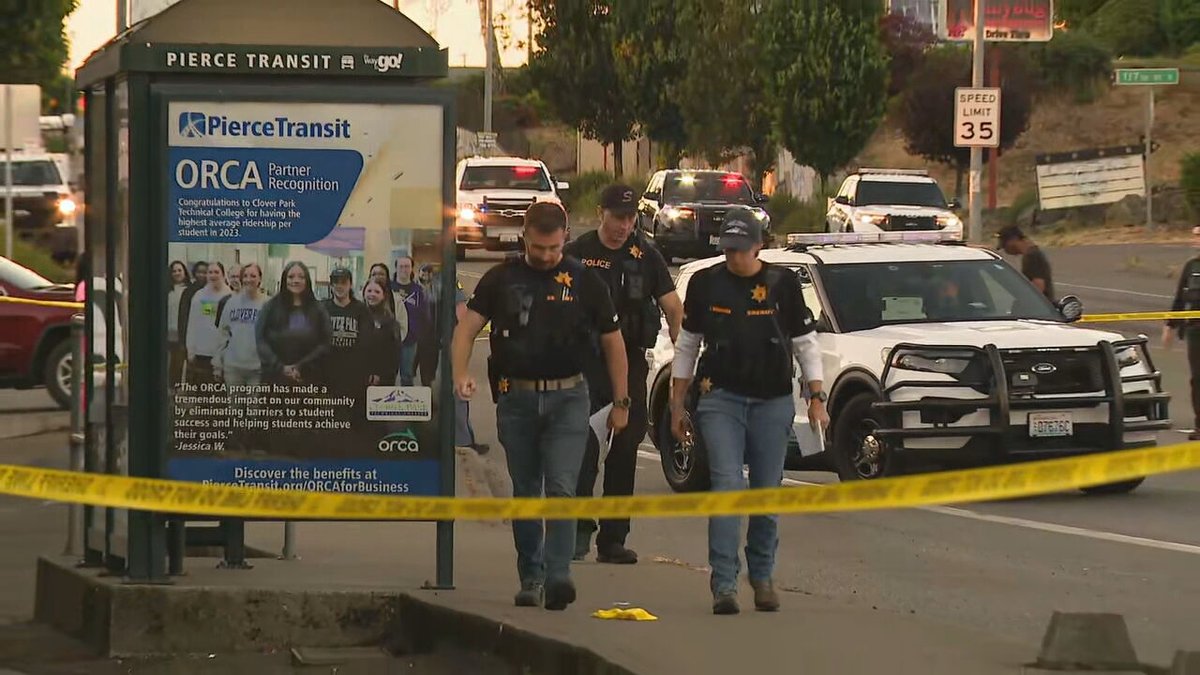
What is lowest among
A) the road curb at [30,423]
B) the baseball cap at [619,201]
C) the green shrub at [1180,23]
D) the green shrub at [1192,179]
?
the road curb at [30,423]

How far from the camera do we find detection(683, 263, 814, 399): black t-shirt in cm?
973

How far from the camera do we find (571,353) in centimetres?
952

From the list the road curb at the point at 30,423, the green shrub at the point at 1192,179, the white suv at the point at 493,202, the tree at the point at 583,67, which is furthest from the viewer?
the tree at the point at 583,67

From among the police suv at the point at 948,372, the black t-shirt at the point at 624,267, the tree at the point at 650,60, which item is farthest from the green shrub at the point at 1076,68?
the black t-shirt at the point at 624,267

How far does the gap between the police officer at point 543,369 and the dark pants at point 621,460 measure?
1.44 meters

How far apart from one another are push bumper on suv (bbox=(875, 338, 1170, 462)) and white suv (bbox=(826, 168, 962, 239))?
2573 centimetres

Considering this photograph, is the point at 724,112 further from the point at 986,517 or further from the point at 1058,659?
the point at 1058,659

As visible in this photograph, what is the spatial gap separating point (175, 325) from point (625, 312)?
2.64m

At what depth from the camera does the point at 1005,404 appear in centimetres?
1395

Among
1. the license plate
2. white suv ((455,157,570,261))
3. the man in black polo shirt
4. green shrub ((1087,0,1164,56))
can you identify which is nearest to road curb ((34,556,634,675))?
the license plate

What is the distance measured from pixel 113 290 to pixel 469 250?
35.6m

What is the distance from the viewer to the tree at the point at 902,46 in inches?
2960

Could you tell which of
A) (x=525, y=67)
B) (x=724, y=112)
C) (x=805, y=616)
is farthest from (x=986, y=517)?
(x=525, y=67)

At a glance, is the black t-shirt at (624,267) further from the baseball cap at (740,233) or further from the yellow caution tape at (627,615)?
the yellow caution tape at (627,615)
